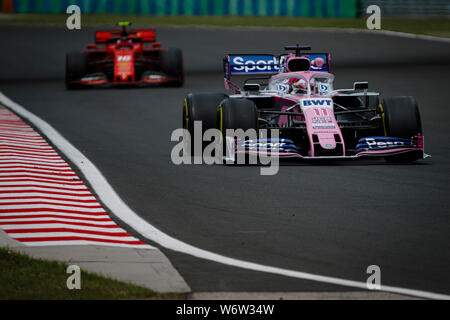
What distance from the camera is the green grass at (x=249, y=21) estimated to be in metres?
39.3

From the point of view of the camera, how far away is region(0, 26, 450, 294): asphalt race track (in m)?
8.07

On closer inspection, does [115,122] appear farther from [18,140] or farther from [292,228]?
[292,228]

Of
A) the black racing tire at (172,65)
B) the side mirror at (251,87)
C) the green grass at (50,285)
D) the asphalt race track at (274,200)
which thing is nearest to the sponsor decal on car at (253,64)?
the side mirror at (251,87)

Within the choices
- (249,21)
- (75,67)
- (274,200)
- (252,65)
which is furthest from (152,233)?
(249,21)

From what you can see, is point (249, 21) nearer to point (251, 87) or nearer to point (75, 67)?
point (75, 67)

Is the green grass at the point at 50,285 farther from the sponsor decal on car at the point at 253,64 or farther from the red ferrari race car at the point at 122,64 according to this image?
the red ferrari race car at the point at 122,64

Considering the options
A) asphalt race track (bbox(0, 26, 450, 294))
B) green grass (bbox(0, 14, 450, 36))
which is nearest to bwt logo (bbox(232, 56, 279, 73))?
asphalt race track (bbox(0, 26, 450, 294))

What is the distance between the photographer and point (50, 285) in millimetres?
7395

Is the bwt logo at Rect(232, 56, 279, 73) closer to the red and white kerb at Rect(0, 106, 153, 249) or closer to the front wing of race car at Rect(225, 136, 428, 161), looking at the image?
the front wing of race car at Rect(225, 136, 428, 161)

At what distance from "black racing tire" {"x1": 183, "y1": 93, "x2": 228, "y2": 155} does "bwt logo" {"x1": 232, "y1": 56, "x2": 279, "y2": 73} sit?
1.08m

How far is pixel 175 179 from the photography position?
12.4m

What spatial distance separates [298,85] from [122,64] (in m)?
10.5

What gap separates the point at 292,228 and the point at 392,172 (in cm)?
361

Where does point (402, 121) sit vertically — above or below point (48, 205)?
above
